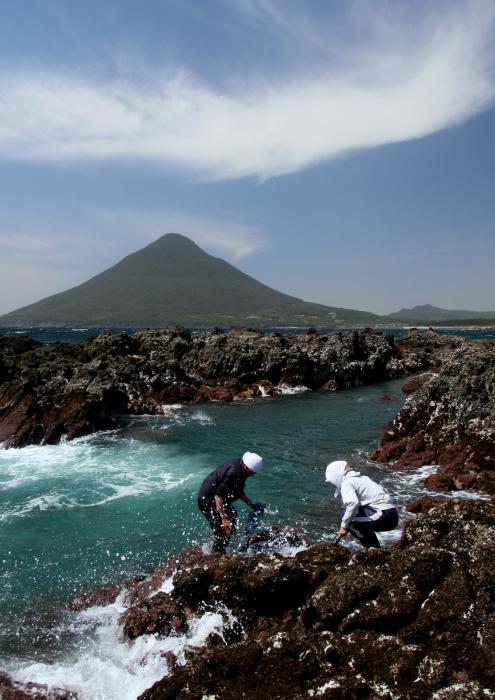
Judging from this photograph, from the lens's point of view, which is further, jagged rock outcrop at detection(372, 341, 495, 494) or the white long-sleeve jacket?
jagged rock outcrop at detection(372, 341, 495, 494)

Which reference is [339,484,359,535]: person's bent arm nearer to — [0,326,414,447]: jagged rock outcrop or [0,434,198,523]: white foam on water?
[0,434,198,523]: white foam on water

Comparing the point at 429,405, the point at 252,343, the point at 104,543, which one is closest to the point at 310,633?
the point at 104,543

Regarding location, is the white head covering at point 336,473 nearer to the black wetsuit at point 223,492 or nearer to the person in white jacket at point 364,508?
the person in white jacket at point 364,508

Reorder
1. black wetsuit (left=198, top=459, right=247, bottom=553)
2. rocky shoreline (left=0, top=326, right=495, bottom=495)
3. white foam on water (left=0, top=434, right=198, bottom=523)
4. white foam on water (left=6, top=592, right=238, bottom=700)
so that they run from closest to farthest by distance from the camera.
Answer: white foam on water (left=6, top=592, right=238, bottom=700) → black wetsuit (left=198, top=459, right=247, bottom=553) → white foam on water (left=0, top=434, right=198, bottom=523) → rocky shoreline (left=0, top=326, right=495, bottom=495)

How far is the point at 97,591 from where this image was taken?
29.8 feet

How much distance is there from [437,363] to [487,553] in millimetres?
48727

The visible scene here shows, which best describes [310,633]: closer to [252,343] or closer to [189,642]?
[189,642]

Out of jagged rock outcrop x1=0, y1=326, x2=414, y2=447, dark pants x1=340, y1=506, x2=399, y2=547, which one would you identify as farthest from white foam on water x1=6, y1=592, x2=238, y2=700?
jagged rock outcrop x1=0, y1=326, x2=414, y2=447

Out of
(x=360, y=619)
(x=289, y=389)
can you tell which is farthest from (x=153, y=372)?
(x=360, y=619)

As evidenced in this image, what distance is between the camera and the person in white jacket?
8023 mm

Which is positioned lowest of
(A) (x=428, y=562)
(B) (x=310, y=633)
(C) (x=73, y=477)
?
(C) (x=73, y=477)


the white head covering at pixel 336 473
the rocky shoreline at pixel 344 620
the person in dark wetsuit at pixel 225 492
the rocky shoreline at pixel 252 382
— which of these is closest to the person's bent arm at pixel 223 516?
the person in dark wetsuit at pixel 225 492

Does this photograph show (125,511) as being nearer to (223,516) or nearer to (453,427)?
(223,516)

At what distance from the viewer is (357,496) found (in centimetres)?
822
